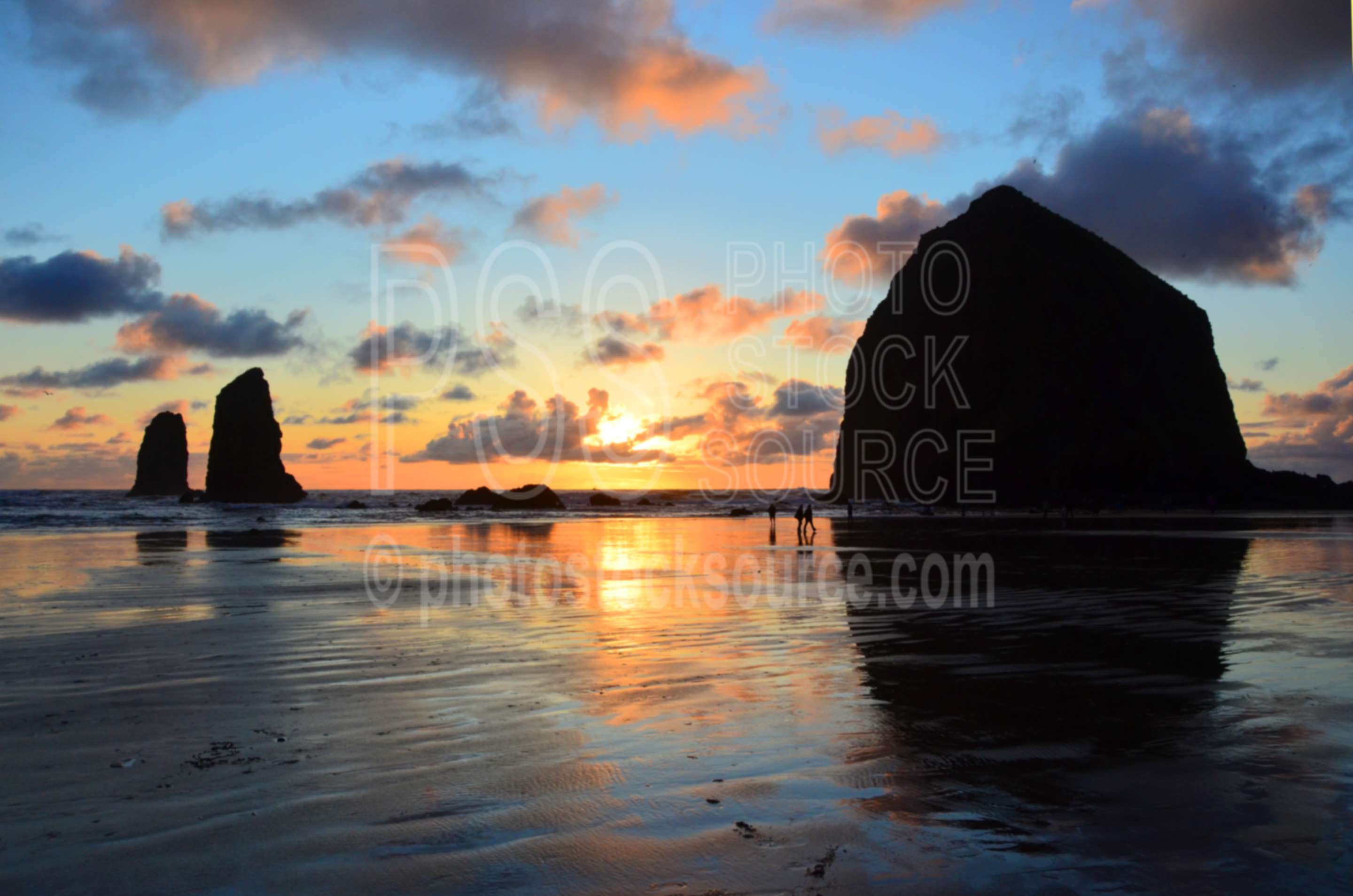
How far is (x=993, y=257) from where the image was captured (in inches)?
4045

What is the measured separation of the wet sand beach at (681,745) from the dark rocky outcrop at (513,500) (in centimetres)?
8278

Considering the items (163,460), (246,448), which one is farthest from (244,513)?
(163,460)

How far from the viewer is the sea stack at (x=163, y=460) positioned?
454 ft

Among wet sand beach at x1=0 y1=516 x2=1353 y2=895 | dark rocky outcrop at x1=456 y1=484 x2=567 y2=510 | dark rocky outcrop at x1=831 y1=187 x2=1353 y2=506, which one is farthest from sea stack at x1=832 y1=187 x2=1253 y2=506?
wet sand beach at x1=0 y1=516 x2=1353 y2=895

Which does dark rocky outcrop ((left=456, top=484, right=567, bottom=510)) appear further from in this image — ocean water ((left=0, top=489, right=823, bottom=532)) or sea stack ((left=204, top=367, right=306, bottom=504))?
sea stack ((left=204, top=367, right=306, bottom=504))

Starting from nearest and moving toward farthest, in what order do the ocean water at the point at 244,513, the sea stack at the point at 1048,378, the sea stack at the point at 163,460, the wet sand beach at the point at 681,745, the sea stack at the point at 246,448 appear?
the wet sand beach at the point at 681,745 → the ocean water at the point at 244,513 → the sea stack at the point at 1048,378 → the sea stack at the point at 246,448 → the sea stack at the point at 163,460

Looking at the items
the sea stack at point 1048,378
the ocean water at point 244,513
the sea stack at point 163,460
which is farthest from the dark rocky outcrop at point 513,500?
the sea stack at point 163,460

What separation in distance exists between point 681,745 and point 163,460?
160 metres

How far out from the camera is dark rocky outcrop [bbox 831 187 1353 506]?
89812 millimetres

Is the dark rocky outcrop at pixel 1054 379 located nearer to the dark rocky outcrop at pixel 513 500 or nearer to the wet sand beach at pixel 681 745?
the dark rocky outcrop at pixel 513 500

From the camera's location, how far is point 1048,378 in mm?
95000

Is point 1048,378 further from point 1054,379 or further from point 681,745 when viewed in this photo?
point 681,745

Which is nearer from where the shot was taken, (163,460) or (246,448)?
(246,448)

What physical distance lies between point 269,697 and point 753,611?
27.1ft
